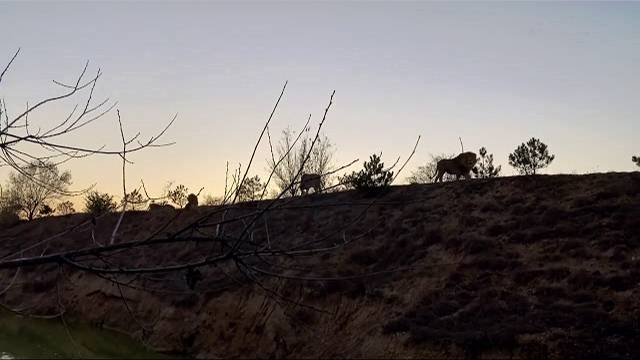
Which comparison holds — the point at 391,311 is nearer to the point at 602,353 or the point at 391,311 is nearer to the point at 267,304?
the point at 267,304

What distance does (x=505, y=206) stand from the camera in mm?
24312

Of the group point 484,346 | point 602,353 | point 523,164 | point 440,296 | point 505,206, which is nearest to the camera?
point 602,353

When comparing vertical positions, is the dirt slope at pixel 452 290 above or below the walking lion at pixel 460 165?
below

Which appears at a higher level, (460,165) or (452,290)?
(460,165)

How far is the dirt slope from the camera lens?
14.5 meters

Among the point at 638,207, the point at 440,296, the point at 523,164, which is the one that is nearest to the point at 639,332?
the point at 440,296

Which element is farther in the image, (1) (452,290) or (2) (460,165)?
(2) (460,165)

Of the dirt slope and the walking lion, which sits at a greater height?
the walking lion

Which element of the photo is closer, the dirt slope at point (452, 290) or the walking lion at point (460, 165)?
the dirt slope at point (452, 290)

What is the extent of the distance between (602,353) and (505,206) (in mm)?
12116

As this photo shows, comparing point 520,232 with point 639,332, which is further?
point 520,232

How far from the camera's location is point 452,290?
60.5ft

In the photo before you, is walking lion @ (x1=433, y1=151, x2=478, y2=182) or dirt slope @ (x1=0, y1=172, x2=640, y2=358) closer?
dirt slope @ (x1=0, y1=172, x2=640, y2=358)

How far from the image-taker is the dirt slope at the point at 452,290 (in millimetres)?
14492
